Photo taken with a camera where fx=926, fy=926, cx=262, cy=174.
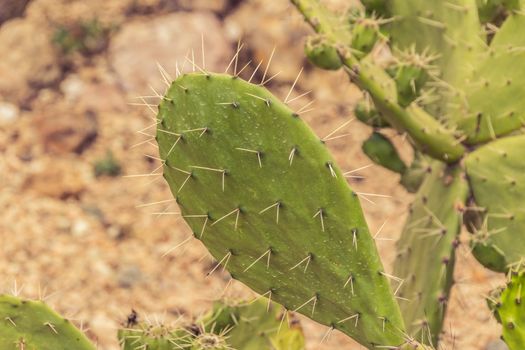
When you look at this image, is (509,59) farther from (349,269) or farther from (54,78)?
(54,78)

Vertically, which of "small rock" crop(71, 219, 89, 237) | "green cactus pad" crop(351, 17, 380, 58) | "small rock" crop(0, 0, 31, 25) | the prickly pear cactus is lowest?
"small rock" crop(71, 219, 89, 237)

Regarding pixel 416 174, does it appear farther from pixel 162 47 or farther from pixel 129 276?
pixel 162 47

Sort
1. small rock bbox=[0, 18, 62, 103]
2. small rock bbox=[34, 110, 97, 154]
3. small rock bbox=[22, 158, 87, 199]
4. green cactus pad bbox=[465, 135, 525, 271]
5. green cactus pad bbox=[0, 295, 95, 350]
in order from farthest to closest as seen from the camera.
A: small rock bbox=[0, 18, 62, 103]
small rock bbox=[34, 110, 97, 154]
small rock bbox=[22, 158, 87, 199]
green cactus pad bbox=[465, 135, 525, 271]
green cactus pad bbox=[0, 295, 95, 350]

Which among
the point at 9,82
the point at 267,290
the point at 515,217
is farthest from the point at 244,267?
the point at 9,82

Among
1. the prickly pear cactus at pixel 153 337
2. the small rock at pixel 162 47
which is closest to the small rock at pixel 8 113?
the small rock at pixel 162 47

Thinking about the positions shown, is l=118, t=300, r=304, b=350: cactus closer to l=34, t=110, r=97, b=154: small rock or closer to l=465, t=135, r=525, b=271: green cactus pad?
l=465, t=135, r=525, b=271: green cactus pad

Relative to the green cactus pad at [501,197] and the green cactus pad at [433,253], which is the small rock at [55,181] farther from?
the green cactus pad at [501,197]

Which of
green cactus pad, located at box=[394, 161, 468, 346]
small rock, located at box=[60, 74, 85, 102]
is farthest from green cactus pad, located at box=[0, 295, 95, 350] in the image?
small rock, located at box=[60, 74, 85, 102]
